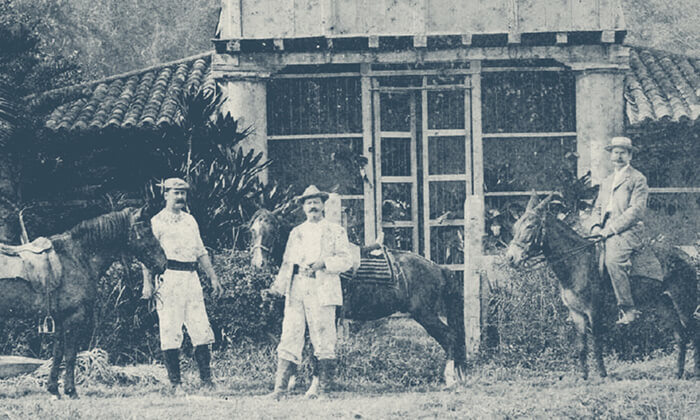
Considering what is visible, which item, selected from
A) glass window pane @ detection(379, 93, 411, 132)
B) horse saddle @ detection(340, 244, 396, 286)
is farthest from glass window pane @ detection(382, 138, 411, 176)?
horse saddle @ detection(340, 244, 396, 286)

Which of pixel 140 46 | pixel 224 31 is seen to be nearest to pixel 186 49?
pixel 140 46

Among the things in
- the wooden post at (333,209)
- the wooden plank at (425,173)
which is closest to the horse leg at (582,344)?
the wooden post at (333,209)

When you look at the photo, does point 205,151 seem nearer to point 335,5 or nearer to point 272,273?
point 272,273

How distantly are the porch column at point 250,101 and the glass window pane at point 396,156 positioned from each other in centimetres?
169

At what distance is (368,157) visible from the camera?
1535 centimetres

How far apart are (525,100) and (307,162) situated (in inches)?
130

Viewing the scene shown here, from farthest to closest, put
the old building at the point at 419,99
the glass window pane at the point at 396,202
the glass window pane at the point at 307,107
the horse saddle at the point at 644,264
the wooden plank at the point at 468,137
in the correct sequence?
the glass window pane at the point at 307,107 < the wooden plank at the point at 468,137 < the glass window pane at the point at 396,202 < the old building at the point at 419,99 < the horse saddle at the point at 644,264

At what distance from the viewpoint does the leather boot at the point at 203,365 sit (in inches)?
429

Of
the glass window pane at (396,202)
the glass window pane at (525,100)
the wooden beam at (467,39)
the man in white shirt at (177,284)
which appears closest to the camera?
the man in white shirt at (177,284)

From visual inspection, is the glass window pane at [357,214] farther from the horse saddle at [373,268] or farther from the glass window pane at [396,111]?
the horse saddle at [373,268]

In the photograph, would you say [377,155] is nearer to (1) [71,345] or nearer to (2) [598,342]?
(2) [598,342]

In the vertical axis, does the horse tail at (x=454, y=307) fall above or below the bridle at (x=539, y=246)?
below

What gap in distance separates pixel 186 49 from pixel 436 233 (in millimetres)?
16074

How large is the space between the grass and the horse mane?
5.09 feet
